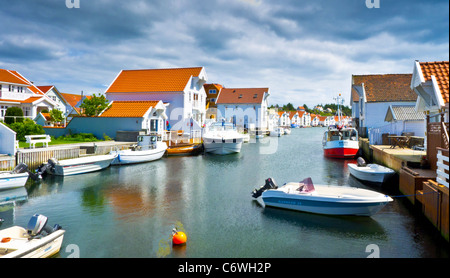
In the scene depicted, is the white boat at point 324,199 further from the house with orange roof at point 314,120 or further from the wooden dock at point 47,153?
the house with orange roof at point 314,120

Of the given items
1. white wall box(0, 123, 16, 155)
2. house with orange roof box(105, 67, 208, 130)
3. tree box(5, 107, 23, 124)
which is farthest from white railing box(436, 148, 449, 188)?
tree box(5, 107, 23, 124)

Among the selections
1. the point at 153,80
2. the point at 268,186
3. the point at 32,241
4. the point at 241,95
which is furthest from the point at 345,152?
the point at 241,95

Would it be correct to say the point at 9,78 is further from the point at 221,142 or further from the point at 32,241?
the point at 32,241

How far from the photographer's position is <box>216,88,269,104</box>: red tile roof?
2896 inches

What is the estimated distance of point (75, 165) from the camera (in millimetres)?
21281

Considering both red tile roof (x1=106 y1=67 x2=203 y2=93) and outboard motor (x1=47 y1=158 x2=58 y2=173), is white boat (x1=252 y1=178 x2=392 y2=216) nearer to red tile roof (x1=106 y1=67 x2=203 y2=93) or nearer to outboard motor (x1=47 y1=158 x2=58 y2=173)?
outboard motor (x1=47 y1=158 x2=58 y2=173)

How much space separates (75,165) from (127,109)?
1456cm

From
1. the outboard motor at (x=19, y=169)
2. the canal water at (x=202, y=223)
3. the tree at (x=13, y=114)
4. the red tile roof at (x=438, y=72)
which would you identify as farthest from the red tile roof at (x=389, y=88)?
the tree at (x=13, y=114)

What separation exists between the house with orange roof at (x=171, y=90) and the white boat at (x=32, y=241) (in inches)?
1213

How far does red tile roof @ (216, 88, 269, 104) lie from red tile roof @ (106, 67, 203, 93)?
28.0m

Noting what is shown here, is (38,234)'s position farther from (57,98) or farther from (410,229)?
(57,98)
